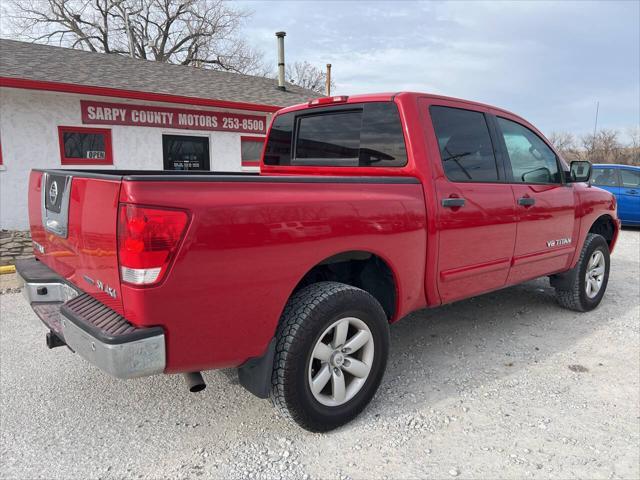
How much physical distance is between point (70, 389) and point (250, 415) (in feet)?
4.20

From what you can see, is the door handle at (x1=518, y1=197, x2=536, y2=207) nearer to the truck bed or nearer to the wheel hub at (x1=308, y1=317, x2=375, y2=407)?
the truck bed

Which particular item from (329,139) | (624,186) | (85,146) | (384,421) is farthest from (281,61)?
(384,421)

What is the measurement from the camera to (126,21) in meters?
27.2

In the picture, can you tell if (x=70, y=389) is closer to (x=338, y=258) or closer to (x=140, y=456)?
(x=140, y=456)

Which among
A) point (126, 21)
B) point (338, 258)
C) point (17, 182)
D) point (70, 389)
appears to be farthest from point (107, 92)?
point (126, 21)

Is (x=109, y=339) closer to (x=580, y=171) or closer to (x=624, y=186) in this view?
(x=580, y=171)

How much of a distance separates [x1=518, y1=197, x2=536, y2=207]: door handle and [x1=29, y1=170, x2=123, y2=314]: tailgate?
10.0ft

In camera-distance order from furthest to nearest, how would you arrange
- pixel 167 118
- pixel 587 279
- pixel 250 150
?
pixel 250 150 < pixel 167 118 < pixel 587 279

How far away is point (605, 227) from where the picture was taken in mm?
5336

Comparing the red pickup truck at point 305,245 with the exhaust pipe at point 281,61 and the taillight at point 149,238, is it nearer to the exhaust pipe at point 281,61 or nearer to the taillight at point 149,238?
the taillight at point 149,238

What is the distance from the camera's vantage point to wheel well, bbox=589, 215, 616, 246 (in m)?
5.12

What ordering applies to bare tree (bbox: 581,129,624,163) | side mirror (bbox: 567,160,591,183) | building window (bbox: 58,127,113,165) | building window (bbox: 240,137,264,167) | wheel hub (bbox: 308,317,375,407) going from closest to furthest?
wheel hub (bbox: 308,317,375,407)
side mirror (bbox: 567,160,591,183)
building window (bbox: 58,127,113,165)
building window (bbox: 240,137,264,167)
bare tree (bbox: 581,129,624,163)

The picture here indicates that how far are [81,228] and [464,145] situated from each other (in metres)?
2.61

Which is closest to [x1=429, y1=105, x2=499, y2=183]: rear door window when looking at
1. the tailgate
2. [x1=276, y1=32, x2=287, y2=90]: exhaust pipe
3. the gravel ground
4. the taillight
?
the gravel ground
